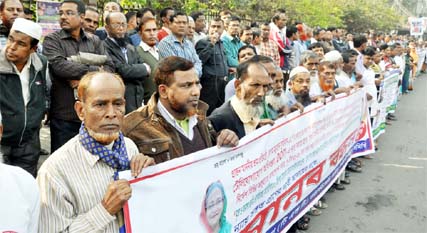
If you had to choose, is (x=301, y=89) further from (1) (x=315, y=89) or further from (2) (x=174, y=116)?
(2) (x=174, y=116)

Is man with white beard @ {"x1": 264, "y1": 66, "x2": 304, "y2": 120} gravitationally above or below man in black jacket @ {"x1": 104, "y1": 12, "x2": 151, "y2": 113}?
below

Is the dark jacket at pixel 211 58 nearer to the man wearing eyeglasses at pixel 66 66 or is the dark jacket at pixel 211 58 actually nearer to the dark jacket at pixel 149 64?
the dark jacket at pixel 149 64

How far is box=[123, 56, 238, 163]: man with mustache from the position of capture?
2.49 meters

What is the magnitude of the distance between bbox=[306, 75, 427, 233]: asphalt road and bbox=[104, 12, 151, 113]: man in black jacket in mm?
2243

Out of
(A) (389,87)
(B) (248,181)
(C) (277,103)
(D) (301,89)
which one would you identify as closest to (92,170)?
(B) (248,181)

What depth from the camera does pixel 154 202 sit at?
6.99 ft

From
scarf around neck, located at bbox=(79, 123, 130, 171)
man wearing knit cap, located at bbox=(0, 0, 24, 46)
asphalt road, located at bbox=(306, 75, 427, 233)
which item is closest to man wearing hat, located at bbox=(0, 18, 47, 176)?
man wearing knit cap, located at bbox=(0, 0, 24, 46)

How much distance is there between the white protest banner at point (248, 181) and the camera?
2.15m

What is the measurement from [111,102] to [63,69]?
1823 millimetres

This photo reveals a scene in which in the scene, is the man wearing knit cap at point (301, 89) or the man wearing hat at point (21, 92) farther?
the man wearing knit cap at point (301, 89)

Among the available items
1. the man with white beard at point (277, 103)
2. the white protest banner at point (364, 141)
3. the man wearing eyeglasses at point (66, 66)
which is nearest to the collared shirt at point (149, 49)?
the man wearing eyeglasses at point (66, 66)

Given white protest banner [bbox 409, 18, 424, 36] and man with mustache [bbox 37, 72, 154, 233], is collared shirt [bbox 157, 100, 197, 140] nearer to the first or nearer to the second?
man with mustache [bbox 37, 72, 154, 233]

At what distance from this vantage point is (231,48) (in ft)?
23.5

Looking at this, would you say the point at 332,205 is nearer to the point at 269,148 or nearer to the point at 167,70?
the point at 269,148
